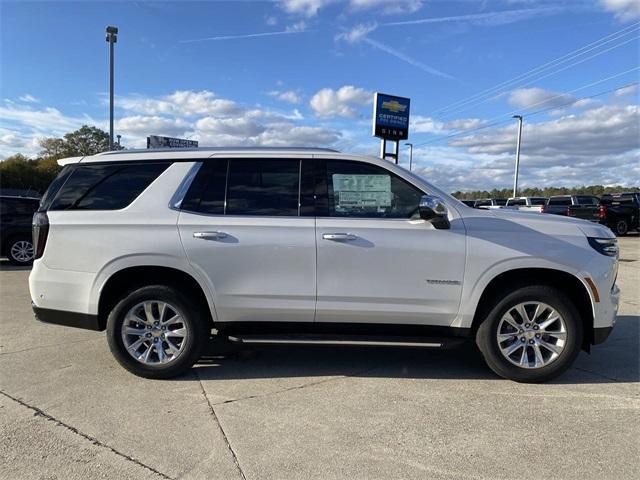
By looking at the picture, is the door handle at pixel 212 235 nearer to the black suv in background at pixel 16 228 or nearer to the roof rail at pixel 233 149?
the roof rail at pixel 233 149

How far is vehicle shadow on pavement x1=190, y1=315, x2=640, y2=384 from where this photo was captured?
4.61 m

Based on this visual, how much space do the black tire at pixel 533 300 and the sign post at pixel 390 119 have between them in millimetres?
18325

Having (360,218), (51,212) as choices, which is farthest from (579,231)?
(51,212)

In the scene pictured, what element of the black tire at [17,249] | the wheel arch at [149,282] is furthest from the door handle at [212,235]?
the black tire at [17,249]

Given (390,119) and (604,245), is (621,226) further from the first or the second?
(604,245)

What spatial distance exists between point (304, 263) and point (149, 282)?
4.67ft

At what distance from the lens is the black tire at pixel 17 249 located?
38.3 feet

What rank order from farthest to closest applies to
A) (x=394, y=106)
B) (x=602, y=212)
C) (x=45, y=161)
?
(x=45, y=161) → (x=394, y=106) → (x=602, y=212)

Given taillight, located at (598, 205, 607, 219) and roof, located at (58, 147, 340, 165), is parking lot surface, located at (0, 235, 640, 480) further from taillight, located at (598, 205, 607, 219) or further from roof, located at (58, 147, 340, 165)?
taillight, located at (598, 205, 607, 219)

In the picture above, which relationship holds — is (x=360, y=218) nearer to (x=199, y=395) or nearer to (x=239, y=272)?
(x=239, y=272)

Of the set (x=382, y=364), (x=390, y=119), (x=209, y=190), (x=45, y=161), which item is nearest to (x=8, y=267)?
(x=209, y=190)

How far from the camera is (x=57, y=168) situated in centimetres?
5544

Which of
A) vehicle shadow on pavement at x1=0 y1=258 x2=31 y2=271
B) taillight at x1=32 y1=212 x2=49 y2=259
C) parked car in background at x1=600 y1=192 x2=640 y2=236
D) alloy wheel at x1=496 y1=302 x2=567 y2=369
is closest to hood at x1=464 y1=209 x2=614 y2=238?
alloy wheel at x1=496 y1=302 x2=567 y2=369

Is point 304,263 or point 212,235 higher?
point 212,235
